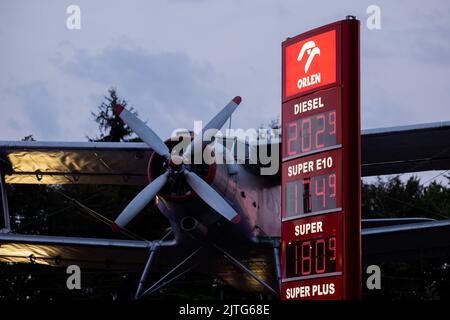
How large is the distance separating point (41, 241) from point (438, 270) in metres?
21.1

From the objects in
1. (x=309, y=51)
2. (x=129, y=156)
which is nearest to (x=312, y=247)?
(x=309, y=51)

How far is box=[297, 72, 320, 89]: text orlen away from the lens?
1652 cm

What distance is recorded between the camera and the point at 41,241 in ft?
94.5

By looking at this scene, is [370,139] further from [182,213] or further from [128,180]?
[128,180]

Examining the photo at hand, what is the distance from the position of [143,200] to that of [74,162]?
5.58 m

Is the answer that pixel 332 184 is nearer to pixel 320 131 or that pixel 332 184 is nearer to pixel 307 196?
pixel 307 196

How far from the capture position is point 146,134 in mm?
24500

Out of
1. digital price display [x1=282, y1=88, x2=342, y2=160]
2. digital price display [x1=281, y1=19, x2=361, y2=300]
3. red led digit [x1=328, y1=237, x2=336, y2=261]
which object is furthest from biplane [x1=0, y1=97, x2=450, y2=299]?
red led digit [x1=328, y1=237, x2=336, y2=261]

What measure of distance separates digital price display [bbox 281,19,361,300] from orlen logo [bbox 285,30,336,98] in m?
0.01

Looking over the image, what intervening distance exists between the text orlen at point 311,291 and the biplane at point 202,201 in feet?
24.7

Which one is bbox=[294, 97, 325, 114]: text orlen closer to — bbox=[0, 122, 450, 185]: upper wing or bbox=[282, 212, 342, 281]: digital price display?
bbox=[282, 212, 342, 281]: digital price display
